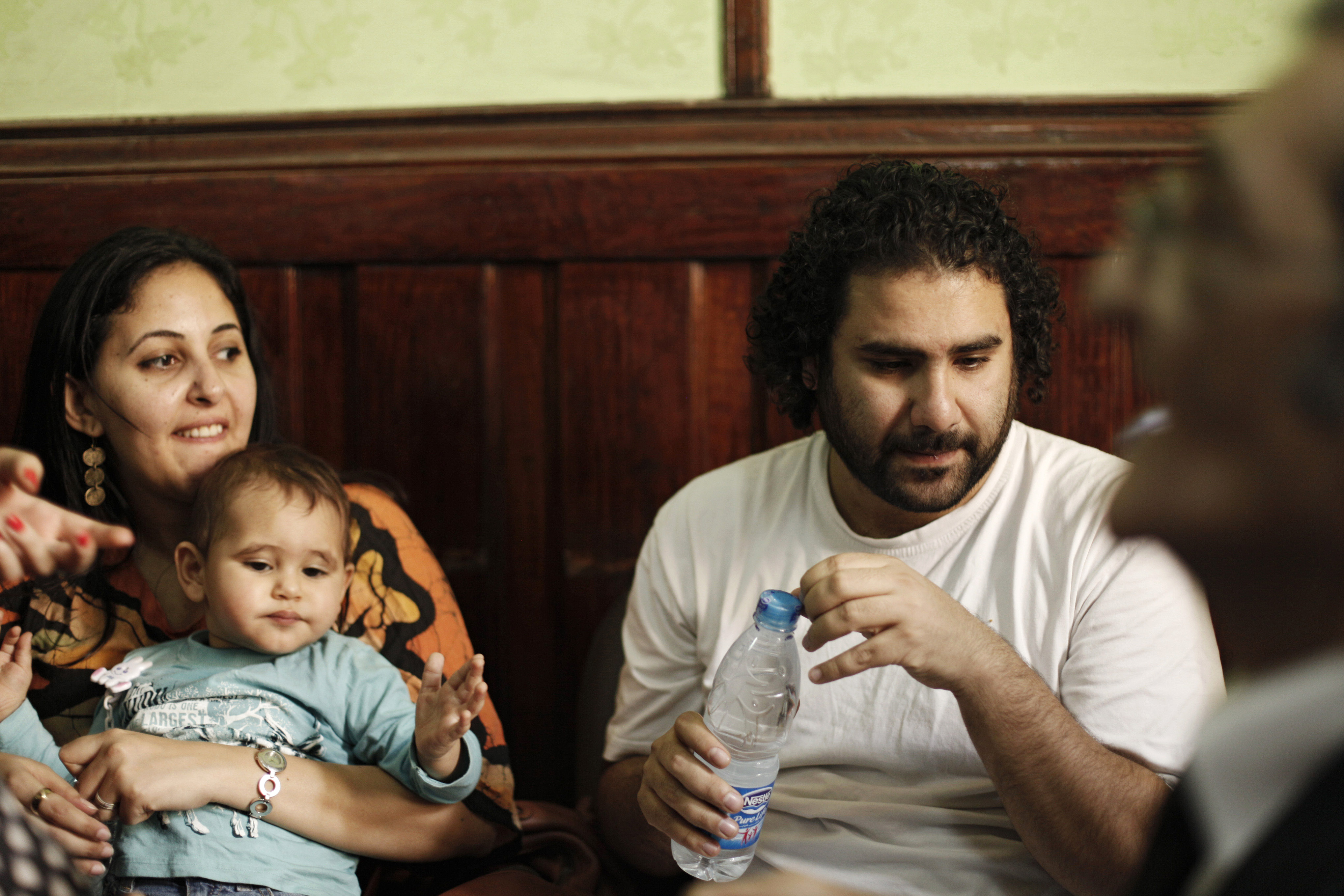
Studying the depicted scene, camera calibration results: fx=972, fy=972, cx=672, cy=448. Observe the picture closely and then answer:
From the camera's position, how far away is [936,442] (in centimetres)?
135

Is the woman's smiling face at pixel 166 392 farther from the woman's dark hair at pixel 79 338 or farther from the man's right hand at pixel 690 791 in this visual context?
the man's right hand at pixel 690 791

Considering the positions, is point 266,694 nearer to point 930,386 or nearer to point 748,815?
point 748,815

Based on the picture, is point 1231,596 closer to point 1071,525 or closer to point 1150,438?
point 1150,438

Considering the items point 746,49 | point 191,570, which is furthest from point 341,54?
point 191,570

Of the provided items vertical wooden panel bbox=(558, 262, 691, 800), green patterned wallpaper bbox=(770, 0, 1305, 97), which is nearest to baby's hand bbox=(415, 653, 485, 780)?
vertical wooden panel bbox=(558, 262, 691, 800)

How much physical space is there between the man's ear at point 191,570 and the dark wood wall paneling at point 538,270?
2.00 ft

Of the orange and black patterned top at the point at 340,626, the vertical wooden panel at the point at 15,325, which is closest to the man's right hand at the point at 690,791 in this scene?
the orange and black patterned top at the point at 340,626

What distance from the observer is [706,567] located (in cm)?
154

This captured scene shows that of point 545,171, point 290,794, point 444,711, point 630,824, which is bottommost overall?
point 630,824

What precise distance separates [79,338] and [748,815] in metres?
1.28

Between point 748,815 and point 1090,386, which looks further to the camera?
point 1090,386

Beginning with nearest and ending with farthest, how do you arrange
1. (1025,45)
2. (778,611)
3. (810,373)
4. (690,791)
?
(778,611) → (690,791) → (810,373) → (1025,45)

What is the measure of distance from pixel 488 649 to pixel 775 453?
0.79 m

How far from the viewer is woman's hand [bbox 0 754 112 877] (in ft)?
3.84
